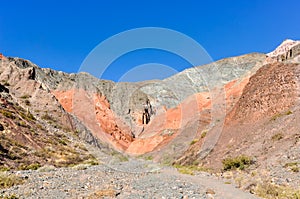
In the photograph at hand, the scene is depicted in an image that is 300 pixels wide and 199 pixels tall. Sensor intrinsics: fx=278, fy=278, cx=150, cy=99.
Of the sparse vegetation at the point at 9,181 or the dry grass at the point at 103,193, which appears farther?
the sparse vegetation at the point at 9,181

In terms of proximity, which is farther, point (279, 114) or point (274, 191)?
point (279, 114)

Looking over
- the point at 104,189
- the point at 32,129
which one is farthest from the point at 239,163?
the point at 32,129

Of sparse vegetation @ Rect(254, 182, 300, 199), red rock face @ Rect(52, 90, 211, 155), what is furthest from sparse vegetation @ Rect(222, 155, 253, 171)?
red rock face @ Rect(52, 90, 211, 155)

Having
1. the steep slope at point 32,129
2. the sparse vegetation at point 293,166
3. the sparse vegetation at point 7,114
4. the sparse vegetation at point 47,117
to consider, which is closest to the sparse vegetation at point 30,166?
the steep slope at point 32,129

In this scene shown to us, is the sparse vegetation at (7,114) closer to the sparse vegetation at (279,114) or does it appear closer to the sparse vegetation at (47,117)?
the sparse vegetation at (47,117)

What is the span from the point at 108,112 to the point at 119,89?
29461mm

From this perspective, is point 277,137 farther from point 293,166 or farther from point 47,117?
point 47,117

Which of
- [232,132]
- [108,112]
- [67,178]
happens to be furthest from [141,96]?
[67,178]

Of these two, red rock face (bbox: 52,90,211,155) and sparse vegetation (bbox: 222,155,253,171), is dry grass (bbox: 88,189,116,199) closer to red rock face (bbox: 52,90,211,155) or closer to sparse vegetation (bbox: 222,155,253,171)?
sparse vegetation (bbox: 222,155,253,171)

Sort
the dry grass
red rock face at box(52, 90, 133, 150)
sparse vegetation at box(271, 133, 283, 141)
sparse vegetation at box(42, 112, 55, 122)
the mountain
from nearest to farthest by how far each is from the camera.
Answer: the dry grass → the mountain → sparse vegetation at box(271, 133, 283, 141) → sparse vegetation at box(42, 112, 55, 122) → red rock face at box(52, 90, 133, 150)

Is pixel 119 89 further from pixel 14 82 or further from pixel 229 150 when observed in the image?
pixel 229 150

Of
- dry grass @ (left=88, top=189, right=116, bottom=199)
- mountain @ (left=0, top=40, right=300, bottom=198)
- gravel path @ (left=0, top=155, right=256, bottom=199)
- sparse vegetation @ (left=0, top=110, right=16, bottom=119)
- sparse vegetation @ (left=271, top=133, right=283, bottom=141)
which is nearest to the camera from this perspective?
dry grass @ (left=88, top=189, right=116, bottom=199)

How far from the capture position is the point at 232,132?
2720 cm

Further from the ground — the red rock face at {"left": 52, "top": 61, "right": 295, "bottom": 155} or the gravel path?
the red rock face at {"left": 52, "top": 61, "right": 295, "bottom": 155}
